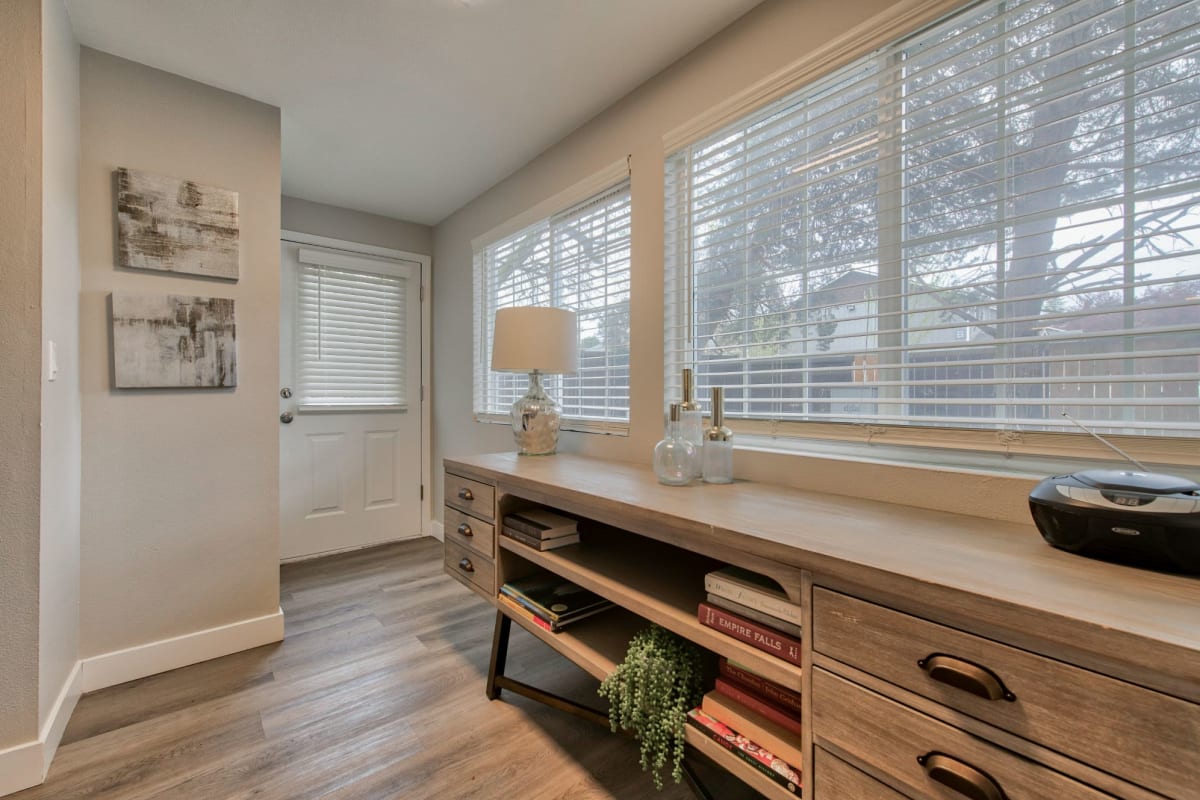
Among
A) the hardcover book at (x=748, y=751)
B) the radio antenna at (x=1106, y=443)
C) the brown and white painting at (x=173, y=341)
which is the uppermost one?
the brown and white painting at (x=173, y=341)

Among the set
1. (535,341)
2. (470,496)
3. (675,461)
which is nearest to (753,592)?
(675,461)

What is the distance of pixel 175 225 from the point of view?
6.42 ft

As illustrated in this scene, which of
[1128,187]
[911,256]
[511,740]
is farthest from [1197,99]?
[511,740]

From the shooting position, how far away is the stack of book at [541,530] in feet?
5.07

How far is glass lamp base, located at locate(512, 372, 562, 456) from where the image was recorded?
2061 millimetres

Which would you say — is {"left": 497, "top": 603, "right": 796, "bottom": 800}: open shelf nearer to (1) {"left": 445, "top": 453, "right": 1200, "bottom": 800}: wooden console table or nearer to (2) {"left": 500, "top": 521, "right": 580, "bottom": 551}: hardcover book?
(1) {"left": 445, "top": 453, "right": 1200, "bottom": 800}: wooden console table

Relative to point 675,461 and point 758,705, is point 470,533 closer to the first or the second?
point 675,461

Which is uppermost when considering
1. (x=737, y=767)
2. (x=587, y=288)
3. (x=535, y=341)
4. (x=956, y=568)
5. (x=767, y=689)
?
(x=587, y=288)

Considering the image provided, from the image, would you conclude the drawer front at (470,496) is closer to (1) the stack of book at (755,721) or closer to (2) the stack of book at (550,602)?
(2) the stack of book at (550,602)

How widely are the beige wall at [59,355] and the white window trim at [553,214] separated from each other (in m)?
1.59

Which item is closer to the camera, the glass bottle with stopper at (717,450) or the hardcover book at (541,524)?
the glass bottle with stopper at (717,450)

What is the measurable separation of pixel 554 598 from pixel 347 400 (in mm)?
2442

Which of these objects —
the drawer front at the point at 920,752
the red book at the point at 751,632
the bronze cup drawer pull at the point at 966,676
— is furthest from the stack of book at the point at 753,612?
the bronze cup drawer pull at the point at 966,676

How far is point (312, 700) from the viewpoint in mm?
1745
